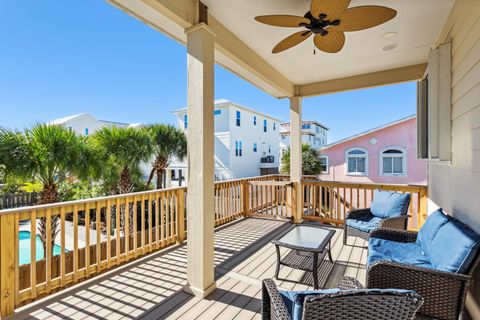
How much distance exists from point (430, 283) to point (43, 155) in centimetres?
570

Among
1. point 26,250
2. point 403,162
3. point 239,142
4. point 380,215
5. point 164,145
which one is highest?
point 239,142

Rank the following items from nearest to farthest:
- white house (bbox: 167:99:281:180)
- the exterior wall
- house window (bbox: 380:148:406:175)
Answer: the exterior wall
house window (bbox: 380:148:406:175)
white house (bbox: 167:99:281:180)

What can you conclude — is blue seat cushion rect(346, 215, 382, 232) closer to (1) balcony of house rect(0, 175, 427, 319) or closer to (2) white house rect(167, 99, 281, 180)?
(1) balcony of house rect(0, 175, 427, 319)

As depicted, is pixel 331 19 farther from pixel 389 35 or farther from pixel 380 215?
pixel 380 215

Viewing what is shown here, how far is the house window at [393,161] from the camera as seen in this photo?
39.0 ft

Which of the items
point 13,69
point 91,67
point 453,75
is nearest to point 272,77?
point 453,75

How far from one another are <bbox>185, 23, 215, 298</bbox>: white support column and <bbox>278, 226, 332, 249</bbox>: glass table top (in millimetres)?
983

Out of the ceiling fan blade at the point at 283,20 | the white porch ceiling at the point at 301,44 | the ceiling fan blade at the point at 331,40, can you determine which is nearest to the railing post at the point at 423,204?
the white porch ceiling at the point at 301,44

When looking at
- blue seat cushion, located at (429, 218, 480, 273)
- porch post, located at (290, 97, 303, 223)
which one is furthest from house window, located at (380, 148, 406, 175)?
blue seat cushion, located at (429, 218, 480, 273)

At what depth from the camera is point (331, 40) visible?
2.92 meters

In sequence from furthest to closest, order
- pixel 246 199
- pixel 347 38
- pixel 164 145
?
pixel 164 145, pixel 246 199, pixel 347 38

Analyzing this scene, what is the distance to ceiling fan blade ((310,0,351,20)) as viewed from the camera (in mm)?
2145

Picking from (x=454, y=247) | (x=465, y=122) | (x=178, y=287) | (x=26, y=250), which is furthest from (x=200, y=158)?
(x=26, y=250)

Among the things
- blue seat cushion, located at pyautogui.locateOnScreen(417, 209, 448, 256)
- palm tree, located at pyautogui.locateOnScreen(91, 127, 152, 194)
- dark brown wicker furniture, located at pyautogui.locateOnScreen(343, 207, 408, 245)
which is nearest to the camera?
blue seat cushion, located at pyautogui.locateOnScreen(417, 209, 448, 256)
